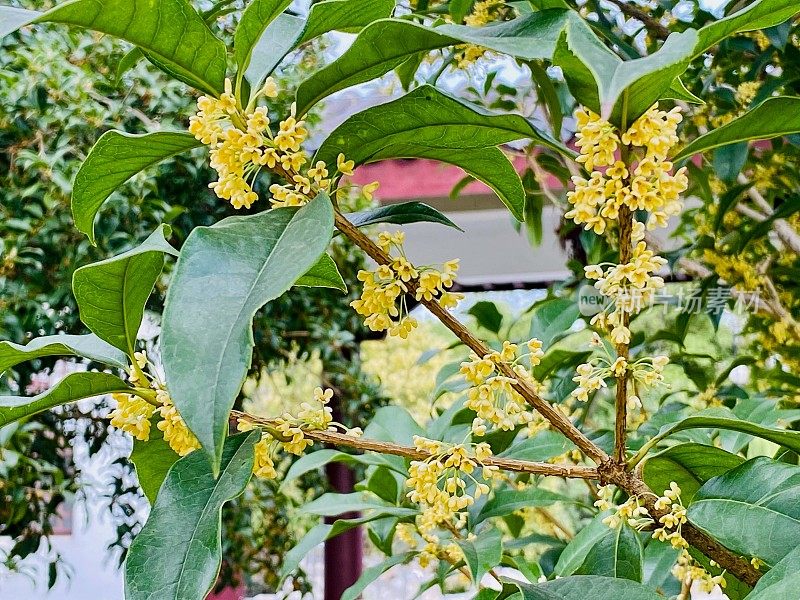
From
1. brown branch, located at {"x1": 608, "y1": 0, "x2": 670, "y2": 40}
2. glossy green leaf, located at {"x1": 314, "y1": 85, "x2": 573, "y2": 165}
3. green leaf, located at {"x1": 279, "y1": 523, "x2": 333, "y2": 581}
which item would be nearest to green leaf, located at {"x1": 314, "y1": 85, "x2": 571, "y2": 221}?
glossy green leaf, located at {"x1": 314, "y1": 85, "x2": 573, "y2": 165}

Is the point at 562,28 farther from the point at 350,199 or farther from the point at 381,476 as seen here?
the point at 350,199

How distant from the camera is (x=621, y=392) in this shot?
43 cm

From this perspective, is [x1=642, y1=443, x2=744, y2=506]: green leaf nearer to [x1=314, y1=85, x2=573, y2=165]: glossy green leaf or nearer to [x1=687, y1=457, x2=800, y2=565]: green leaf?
[x1=687, y1=457, x2=800, y2=565]: green leaf

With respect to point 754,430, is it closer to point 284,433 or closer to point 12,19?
point 284,433

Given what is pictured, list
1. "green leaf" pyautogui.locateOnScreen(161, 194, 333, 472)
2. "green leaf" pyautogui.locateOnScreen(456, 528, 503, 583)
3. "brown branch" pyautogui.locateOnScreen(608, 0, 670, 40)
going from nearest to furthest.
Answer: "green leaf" pyautogui.locateOnScreen(161, 194, 333, 472)
"green leaf" pyautogui.locateOnScreen(456, 528, 503, 583)
"brown branch" pyautogui.locateOnScreen(608, 0, 670, 40)

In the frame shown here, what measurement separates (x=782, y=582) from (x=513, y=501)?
0.45 m

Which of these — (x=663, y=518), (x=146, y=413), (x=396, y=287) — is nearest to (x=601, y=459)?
(x=663, y=518)

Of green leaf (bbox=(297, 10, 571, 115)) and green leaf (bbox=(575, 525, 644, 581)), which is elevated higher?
green leaf (bbox=(297, 10, 571, 115))

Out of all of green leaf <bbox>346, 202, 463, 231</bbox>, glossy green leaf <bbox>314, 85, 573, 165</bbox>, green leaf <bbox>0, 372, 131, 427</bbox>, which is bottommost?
green leaf <bbox>0, 372, 131, 427</bbox>

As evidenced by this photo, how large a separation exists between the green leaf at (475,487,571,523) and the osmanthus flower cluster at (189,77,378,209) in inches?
17.9

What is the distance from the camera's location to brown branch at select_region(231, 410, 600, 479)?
17.2 inches

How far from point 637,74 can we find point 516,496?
54 centimetres

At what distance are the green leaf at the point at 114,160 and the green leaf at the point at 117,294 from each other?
4 cm

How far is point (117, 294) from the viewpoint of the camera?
461 mm
